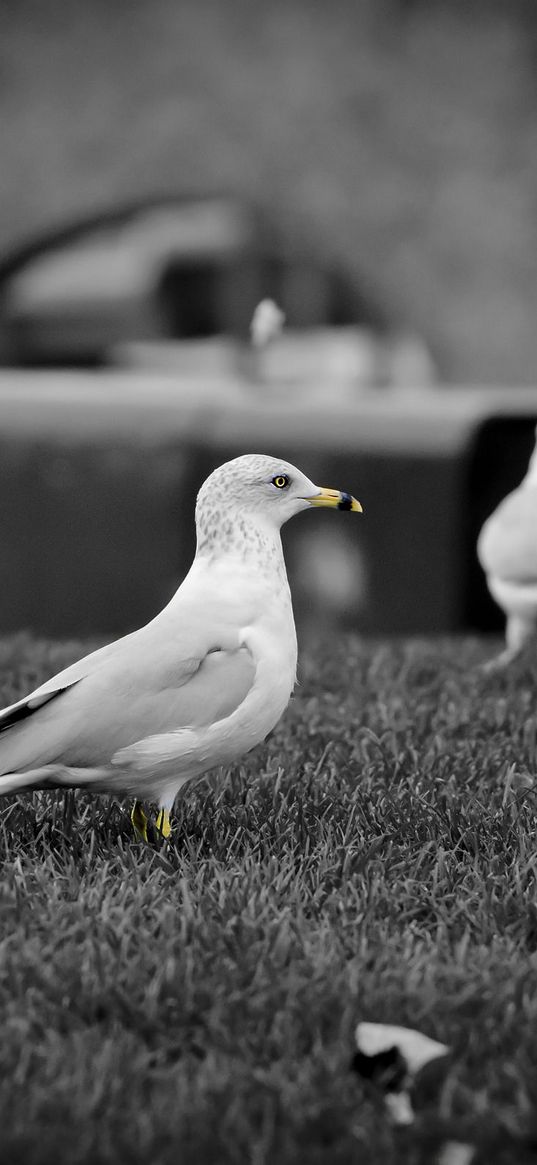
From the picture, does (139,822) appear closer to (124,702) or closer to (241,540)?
(124,702)

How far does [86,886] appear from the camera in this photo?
2.78 meters

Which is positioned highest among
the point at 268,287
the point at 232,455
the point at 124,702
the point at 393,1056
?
the point at 268,287

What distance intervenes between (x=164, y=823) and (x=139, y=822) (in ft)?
0.36

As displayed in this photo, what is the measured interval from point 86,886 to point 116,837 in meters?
0.42

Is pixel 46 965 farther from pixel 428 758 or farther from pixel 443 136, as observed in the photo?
pixel 443 136

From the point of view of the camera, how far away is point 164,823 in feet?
9.89

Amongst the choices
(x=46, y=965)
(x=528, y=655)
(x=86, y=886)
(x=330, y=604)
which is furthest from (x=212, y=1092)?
(x=330, y=604)

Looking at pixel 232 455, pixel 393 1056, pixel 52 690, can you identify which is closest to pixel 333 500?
pixel 52 690

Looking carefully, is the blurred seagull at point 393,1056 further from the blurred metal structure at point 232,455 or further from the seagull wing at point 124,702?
the blurred metal structure at point 232,455

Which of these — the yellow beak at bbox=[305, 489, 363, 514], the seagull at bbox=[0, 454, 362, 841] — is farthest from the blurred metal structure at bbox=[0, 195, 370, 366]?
the seagull at bbox=[0, 454, 362, 841]

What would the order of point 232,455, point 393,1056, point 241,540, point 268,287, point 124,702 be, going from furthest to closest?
point 268,287 → point 232,455 → point 241,540 → point 124,702 → point 393,1056

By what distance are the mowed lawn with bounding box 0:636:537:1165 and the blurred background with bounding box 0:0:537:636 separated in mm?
3021

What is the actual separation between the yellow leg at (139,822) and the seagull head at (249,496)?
21.5 inches

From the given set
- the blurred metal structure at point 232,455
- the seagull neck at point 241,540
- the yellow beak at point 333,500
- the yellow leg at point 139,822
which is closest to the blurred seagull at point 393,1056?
the yellow leg at point 139,822
